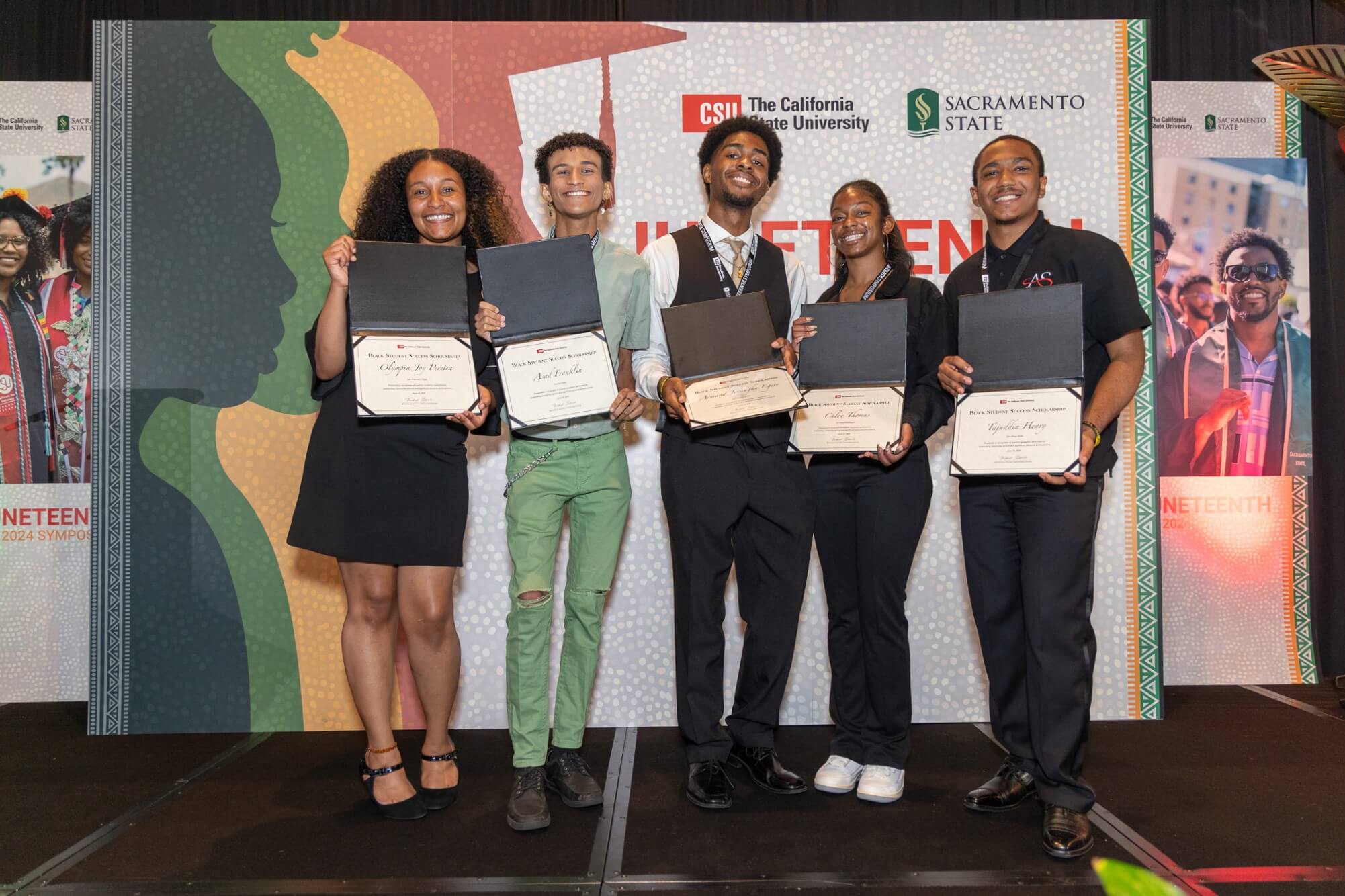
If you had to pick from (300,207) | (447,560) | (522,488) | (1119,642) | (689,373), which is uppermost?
(300,207)

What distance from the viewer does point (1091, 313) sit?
248cm

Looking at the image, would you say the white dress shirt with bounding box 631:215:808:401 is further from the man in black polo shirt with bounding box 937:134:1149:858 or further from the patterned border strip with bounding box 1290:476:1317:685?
the patterned border strip with bounding box 1290:476:1317:685

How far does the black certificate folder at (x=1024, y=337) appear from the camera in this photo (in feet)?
7.84

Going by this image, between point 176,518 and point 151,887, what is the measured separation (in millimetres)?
1677

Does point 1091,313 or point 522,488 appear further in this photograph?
point 522,488

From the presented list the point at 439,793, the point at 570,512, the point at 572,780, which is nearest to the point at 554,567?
the point at 570,512

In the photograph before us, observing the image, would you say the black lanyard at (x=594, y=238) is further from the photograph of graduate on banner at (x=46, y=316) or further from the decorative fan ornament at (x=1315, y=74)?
the decorative fan ornament at (x=1315, y=74)

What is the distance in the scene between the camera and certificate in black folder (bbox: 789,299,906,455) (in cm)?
264

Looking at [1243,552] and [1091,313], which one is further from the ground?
[1091,313]

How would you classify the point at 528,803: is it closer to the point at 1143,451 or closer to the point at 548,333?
the point at 548,333

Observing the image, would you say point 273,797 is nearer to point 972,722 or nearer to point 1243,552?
point 972,722

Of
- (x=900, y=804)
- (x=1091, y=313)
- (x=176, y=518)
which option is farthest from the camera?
(x=176, y=518)

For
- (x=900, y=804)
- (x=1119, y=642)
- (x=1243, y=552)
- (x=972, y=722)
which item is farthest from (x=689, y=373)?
(x=1243, y=552)

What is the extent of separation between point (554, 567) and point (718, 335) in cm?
82
